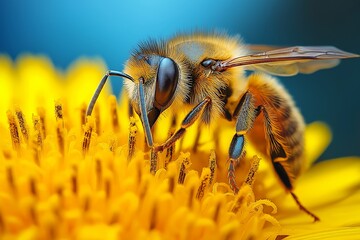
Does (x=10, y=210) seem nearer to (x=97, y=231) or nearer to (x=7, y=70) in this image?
(x=97, y=231)

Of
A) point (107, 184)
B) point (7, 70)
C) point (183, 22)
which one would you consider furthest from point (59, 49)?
point (107, 184)

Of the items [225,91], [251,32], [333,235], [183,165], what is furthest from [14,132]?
[251,32]

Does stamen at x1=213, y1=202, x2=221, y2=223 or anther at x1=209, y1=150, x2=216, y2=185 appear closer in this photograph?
stamen at x1=213, y1=202, x2=221, y2=223

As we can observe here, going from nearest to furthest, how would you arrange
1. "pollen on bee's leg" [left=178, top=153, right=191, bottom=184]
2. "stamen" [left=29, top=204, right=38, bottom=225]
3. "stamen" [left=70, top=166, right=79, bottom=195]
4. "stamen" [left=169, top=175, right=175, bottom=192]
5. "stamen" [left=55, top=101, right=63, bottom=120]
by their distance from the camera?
"stamen" [left=29, top=204, right=38, bottom=225]
"stamen" [left=70, top=166, right=79, bottom=195]
"stamen" [left=169, top=175, right=175, bottom=192]
"pollen on bee's leg" [left=178, top=153, right=191, bottom=184]
"stamen" [left=55, top=101, right=63, bottom=120]

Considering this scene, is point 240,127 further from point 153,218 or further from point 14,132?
point 14,132

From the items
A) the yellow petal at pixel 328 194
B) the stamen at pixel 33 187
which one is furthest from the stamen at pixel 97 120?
the yellow petal at pixel 328 194

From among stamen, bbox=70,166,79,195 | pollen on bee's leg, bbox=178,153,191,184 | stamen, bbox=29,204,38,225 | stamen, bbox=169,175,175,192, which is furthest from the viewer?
pollen on bee's leg, bbox=178,153,191,184

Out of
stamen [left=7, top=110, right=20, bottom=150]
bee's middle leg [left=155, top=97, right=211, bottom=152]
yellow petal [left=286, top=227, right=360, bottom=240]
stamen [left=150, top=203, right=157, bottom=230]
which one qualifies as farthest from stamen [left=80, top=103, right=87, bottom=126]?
yellow petal [left=286, top=227, right=360, bottom=240]

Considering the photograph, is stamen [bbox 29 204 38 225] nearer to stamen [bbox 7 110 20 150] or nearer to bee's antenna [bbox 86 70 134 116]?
stamen [bbox 7 110 20 150]
